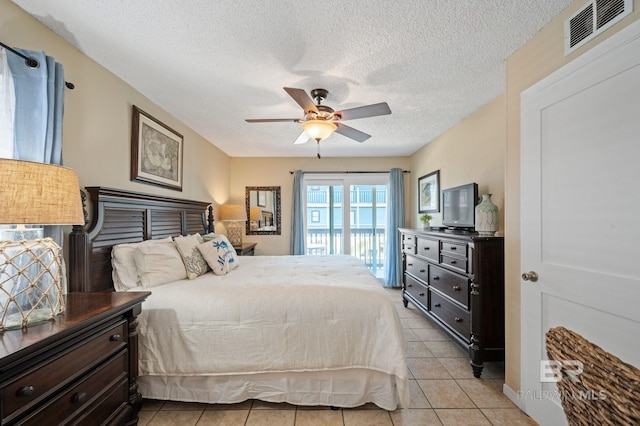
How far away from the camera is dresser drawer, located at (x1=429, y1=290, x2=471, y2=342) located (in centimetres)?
239

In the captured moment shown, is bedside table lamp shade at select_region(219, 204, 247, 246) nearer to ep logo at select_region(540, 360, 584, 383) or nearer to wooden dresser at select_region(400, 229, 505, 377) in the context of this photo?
wooden dresser at select_region(400, 229, 505, 377)

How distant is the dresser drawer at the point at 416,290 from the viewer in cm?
325

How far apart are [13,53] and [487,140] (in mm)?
3659

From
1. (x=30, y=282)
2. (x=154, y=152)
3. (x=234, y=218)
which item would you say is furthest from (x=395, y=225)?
(x=30, y=282)

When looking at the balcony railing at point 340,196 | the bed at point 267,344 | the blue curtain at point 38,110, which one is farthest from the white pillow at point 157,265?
the balcony railing at point 340,196

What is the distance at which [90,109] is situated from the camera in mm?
2018

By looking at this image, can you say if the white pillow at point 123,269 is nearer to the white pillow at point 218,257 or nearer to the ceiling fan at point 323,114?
the white pillow at point 218,257

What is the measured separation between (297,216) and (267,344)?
3311 mm

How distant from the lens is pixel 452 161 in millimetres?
3545

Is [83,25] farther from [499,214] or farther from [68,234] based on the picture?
[499,214]

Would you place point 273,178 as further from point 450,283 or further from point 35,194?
point 35,194

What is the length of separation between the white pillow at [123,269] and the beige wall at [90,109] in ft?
1.80

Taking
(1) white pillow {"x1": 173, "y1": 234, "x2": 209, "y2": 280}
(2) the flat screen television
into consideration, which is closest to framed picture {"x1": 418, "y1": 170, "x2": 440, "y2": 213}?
(2) the flat screen television

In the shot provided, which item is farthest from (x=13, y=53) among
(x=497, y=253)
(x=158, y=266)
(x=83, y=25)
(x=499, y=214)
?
(x=499, y=214)
